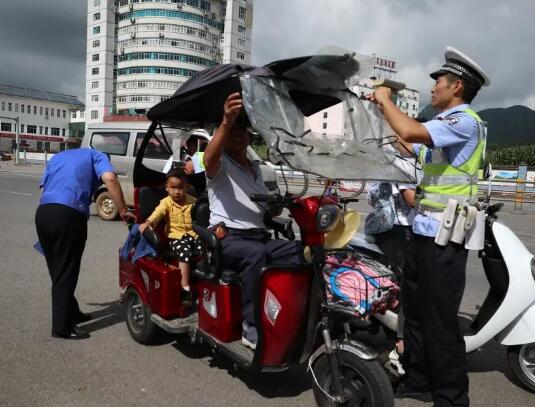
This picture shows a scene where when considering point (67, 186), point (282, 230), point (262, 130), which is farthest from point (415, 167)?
point (67, 186)

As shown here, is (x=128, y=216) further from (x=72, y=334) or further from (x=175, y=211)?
(x=72, y=334)

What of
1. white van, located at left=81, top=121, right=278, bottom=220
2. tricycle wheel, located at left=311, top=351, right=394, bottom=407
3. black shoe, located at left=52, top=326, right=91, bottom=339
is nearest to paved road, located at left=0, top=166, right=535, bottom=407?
black shoe, located at left=52, top=326, right=91, bottom=339

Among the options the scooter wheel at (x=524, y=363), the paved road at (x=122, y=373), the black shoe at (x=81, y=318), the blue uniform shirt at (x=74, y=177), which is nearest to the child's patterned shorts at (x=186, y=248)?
the paved road at (x=122, y=373)

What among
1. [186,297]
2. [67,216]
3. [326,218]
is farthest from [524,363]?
[67,216]

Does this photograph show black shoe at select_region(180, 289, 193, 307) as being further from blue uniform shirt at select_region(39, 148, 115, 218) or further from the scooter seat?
blue uniform shirt at select_region(39, 148, 115, 218)

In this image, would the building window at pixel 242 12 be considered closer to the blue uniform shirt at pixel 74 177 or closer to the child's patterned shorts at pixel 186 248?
the blue uniform shirt at pixel 74 177

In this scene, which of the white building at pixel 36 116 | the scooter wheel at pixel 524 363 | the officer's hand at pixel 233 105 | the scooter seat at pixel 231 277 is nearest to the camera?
the officer's hand at pixel 233 105

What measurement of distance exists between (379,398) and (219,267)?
129 cm

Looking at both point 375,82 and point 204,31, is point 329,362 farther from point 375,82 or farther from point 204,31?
point 204,31

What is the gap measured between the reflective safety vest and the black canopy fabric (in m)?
0.91

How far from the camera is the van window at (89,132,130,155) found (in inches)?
421

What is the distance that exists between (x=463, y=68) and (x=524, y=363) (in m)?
2.17

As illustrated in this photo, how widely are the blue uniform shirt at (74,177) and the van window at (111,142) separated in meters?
6.60

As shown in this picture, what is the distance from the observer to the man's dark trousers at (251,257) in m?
2.99
